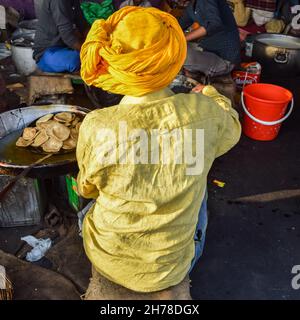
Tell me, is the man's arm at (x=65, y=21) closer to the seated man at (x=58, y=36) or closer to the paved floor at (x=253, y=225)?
the seated man at (x=58, y=36)

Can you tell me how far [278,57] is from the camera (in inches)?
196

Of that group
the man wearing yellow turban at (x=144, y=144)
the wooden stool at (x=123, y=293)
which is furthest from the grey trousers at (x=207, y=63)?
the wooden stool at (x=123, y=293)

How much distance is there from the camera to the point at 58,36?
4.04 meters

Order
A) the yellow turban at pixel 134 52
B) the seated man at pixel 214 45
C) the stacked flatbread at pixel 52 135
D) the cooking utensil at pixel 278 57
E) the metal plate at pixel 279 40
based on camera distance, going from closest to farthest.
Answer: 1. the yellow turban at pixel 134 52
2. the stacked flatbread at pixel 52 135
3. the seated man at pixel 214 45
4. the cooking utensil at pixel 278 57
5. the metal plate at pixel 279 40

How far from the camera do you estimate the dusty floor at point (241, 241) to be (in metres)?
2.63

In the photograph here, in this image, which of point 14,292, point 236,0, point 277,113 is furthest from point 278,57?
point 14,292

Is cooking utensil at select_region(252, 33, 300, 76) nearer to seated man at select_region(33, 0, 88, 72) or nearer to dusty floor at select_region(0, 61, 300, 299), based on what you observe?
dusty floor at select_region(0, 61, 300, 299)

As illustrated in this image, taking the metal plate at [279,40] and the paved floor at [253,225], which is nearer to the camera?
the paved floor at [253,225]

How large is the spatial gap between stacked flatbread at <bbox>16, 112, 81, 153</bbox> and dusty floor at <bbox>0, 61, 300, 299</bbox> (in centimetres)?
66

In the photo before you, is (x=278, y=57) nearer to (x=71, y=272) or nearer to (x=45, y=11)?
(x=45, y=11)

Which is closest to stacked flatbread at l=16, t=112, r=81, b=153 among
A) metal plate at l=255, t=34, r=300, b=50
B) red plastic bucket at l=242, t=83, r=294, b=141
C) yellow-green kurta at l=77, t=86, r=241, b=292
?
yellow-green kurta at l=77, t=86, r=241, b=292

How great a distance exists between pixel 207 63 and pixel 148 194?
2922 mm

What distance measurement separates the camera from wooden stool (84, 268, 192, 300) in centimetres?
204

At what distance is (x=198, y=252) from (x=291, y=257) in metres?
0.80
